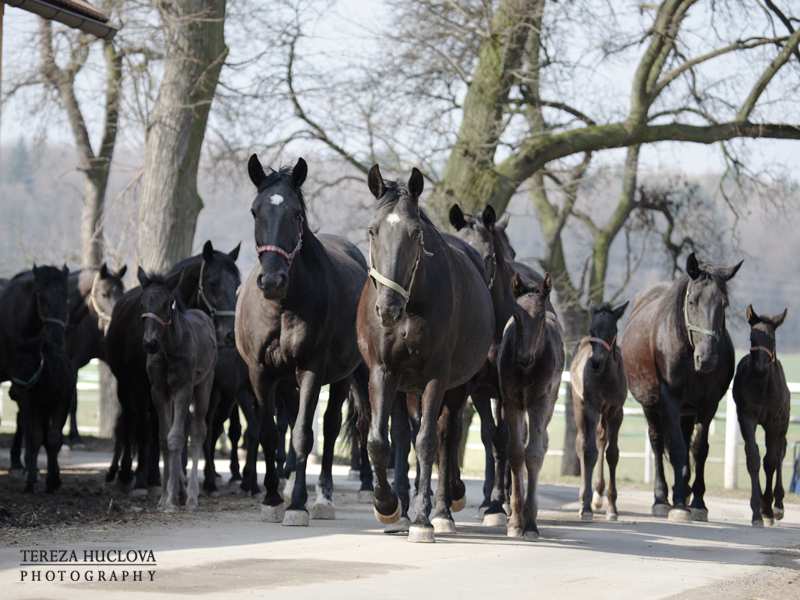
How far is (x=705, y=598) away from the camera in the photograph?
782cm

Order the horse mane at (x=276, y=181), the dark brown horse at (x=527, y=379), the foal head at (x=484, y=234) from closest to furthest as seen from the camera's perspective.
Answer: the dark brown horse at (x=527, y=379) < the horse mane at (x=276, y=181) < the foal head at (x=484, y=234)

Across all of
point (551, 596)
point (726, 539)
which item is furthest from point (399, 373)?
point (726, 539)

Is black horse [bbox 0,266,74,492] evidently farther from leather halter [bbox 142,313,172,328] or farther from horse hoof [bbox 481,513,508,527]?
horse hoof [bbox 481,513,508,527]

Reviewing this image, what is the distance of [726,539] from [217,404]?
6.25 meters

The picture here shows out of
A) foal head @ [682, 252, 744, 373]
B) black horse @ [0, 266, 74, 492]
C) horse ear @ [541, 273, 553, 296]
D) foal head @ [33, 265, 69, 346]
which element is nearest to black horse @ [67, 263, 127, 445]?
black horse @ [0, 266, 74, 492]

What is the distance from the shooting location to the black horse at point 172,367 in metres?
12.5

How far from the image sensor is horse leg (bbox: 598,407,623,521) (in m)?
13.9

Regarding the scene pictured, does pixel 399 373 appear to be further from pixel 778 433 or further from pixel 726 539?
pixel 778 433

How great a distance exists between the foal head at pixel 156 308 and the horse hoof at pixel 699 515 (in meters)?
5.84

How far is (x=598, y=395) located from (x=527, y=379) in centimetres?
305

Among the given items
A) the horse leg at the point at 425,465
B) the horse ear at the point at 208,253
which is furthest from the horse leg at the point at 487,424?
the horse ear at the point at 208,253

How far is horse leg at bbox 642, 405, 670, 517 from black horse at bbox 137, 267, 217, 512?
5163mm

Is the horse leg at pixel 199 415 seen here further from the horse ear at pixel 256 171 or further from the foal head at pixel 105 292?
the foal head at pixel 105 292

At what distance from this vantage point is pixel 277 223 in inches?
421
